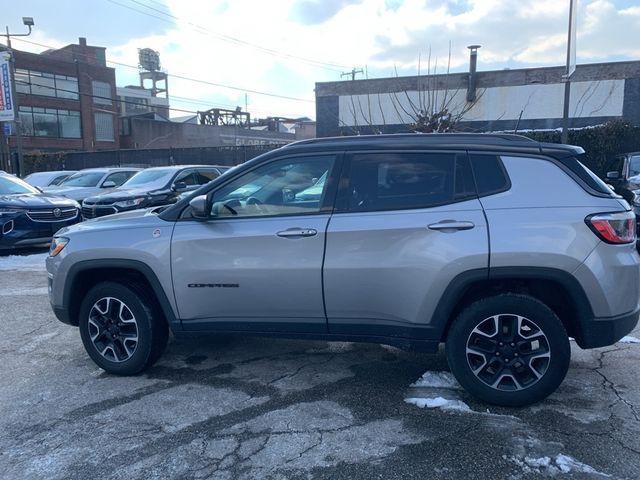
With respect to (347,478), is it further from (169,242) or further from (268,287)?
(169,242)

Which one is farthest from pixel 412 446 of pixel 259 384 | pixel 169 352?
pixel 169 352

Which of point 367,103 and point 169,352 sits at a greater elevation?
point 367,103

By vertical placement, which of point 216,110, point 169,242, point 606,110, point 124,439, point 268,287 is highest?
point 216,110

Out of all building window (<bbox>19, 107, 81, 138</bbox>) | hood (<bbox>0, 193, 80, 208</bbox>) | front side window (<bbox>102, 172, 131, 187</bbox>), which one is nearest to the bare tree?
front side window (<bbox>102, 172, 131, 187</bbox>)

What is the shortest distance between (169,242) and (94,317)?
999 millimetres

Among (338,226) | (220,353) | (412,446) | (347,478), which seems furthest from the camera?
(220,353)

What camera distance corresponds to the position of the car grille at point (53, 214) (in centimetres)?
974

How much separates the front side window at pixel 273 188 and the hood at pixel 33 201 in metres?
7.37

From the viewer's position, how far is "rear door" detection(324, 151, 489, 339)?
137 inches

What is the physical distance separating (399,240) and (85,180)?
14.0 meters

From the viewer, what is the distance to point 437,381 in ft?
13.2

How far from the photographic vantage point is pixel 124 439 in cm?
331

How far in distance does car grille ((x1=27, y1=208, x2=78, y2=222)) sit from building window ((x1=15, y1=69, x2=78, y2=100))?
3866 centimetres

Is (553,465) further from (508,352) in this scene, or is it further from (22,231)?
(22,231)
